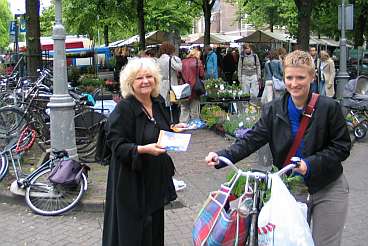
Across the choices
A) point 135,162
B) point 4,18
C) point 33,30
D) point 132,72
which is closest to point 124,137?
point 135,162

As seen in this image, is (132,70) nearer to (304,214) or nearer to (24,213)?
(304,214)

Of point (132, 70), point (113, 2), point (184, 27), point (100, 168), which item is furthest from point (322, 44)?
point (132, 70)

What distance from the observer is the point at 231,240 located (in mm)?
2762

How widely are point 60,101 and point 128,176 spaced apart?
374 centimetres

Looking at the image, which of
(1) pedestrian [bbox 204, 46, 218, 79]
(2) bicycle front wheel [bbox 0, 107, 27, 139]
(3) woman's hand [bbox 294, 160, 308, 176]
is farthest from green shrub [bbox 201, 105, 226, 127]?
(3) woman's hand [bbox 294, 160, 308, 176]

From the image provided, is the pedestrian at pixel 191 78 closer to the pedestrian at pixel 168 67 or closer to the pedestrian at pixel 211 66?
the pedestrian at pixel 168 67

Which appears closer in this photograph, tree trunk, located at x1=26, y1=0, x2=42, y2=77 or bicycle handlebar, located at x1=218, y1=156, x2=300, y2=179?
bicycle handlebar, located at x1=218, y1=156, x2=300, y2=179

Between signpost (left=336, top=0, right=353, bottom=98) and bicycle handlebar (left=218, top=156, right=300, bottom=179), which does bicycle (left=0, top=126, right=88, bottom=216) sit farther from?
signpost (left=336, top=0, right=353, bottom=98)

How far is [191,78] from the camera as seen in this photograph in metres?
11.2

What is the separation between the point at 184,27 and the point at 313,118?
1538 inches

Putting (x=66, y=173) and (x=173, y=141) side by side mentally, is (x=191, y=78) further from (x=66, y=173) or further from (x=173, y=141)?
(x=173, y=141)

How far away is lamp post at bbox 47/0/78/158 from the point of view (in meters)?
7.02

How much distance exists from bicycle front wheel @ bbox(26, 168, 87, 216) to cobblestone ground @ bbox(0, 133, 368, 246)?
152 mm

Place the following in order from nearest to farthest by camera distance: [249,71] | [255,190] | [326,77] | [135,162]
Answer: [255,190] → [135,162] → [326,77] → [249,71]
